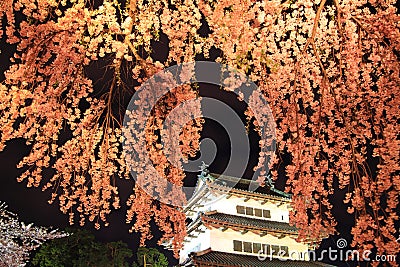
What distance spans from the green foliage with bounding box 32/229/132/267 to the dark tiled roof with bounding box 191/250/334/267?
7.50m

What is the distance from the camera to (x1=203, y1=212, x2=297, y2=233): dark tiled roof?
19422 mm

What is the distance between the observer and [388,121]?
5.84m

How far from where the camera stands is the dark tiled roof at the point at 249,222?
19.4 m

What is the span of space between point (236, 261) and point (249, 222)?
216 centimetres

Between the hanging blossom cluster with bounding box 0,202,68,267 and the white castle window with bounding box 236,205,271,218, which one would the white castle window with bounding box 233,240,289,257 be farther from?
the hanging blossom cluster with bounding box 0,202,68,267

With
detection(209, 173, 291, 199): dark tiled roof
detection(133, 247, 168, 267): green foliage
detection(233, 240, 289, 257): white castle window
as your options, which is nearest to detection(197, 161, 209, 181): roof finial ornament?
detection(209, 173, 291, 199): dark tiled roof

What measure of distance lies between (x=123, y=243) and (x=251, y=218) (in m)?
8.11

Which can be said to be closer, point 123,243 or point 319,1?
point 319,1

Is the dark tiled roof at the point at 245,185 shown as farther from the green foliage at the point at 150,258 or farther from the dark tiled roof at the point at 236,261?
the green foliage at the point at 150,258

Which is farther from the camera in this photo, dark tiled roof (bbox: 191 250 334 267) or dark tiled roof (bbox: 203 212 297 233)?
dark tiled roof (bbox: 203 212 297 233)

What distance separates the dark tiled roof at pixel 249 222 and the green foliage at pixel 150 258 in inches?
265

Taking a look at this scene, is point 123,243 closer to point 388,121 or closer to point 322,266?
point 322,266

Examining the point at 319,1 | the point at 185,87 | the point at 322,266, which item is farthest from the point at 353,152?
the point at 322,266

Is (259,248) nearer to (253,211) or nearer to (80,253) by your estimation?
(253,211)
